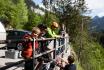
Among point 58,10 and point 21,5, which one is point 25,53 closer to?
point 58,10

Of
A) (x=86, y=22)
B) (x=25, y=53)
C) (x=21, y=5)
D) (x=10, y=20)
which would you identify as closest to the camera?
(x=25, y=53)

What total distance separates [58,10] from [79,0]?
2.49 meters

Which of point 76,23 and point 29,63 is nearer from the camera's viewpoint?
point 29,63

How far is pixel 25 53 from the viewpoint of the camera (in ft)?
22.2

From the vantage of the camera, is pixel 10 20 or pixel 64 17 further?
pixel 10 20

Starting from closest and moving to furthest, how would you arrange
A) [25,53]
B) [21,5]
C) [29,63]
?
[29,63] < [25,53] < [21,5]

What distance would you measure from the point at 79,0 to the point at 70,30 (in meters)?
3.67

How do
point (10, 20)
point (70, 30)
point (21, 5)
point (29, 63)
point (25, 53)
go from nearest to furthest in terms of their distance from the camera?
point (29, 63) < point (25, 53) < point (70, 30) < point (10, 20) < point (21, 5)

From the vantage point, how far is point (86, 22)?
139ft

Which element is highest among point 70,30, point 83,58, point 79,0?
point 79,0

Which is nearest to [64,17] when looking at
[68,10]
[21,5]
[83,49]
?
[68,10]

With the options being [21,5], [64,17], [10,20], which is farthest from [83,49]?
[21,5]

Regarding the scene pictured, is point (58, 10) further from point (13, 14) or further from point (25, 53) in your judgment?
point (25, 53)

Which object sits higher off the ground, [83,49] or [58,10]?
[58,10]
